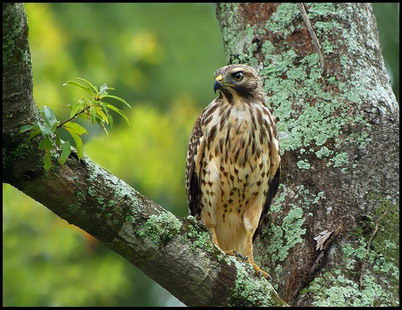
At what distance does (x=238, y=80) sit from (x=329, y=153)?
77 cm

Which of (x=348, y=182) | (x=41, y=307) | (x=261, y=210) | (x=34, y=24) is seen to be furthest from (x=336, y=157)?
(x=34, y=24)

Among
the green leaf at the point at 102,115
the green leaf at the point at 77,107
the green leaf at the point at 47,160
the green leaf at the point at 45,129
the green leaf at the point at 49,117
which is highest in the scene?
the green leaf at the point at 102,115

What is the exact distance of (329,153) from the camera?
464 cm

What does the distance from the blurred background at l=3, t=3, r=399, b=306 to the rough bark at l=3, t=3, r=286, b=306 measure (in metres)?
3.42

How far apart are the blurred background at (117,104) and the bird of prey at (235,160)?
2.05 meters

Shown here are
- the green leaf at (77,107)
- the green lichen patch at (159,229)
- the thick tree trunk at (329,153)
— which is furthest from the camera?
the thick tree trunk at (329,153)

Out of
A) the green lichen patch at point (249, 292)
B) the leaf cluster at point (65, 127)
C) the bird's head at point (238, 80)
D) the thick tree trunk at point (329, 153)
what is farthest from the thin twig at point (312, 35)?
the leaf cluster at point (65, 127)

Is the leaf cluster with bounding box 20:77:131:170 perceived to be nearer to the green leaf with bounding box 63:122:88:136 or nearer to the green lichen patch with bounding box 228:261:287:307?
the green leaf with bounding box 63:122:88:136

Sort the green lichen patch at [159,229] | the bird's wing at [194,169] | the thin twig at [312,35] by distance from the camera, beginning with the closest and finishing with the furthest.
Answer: the green lichen patch at [159,229] < the thin twig at [312,35] < the bird's wing at [194,169]

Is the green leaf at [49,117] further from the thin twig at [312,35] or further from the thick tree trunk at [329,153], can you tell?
the thin twig at [312,35]

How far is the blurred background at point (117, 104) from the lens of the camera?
25.9 ft

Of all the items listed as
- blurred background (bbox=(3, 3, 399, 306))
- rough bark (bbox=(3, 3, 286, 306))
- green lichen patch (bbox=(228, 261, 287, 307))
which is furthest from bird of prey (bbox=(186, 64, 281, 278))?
blurred background (bbox=(3, 3, 399, 306))

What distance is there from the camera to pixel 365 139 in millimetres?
4617

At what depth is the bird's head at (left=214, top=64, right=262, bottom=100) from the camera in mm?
4961
